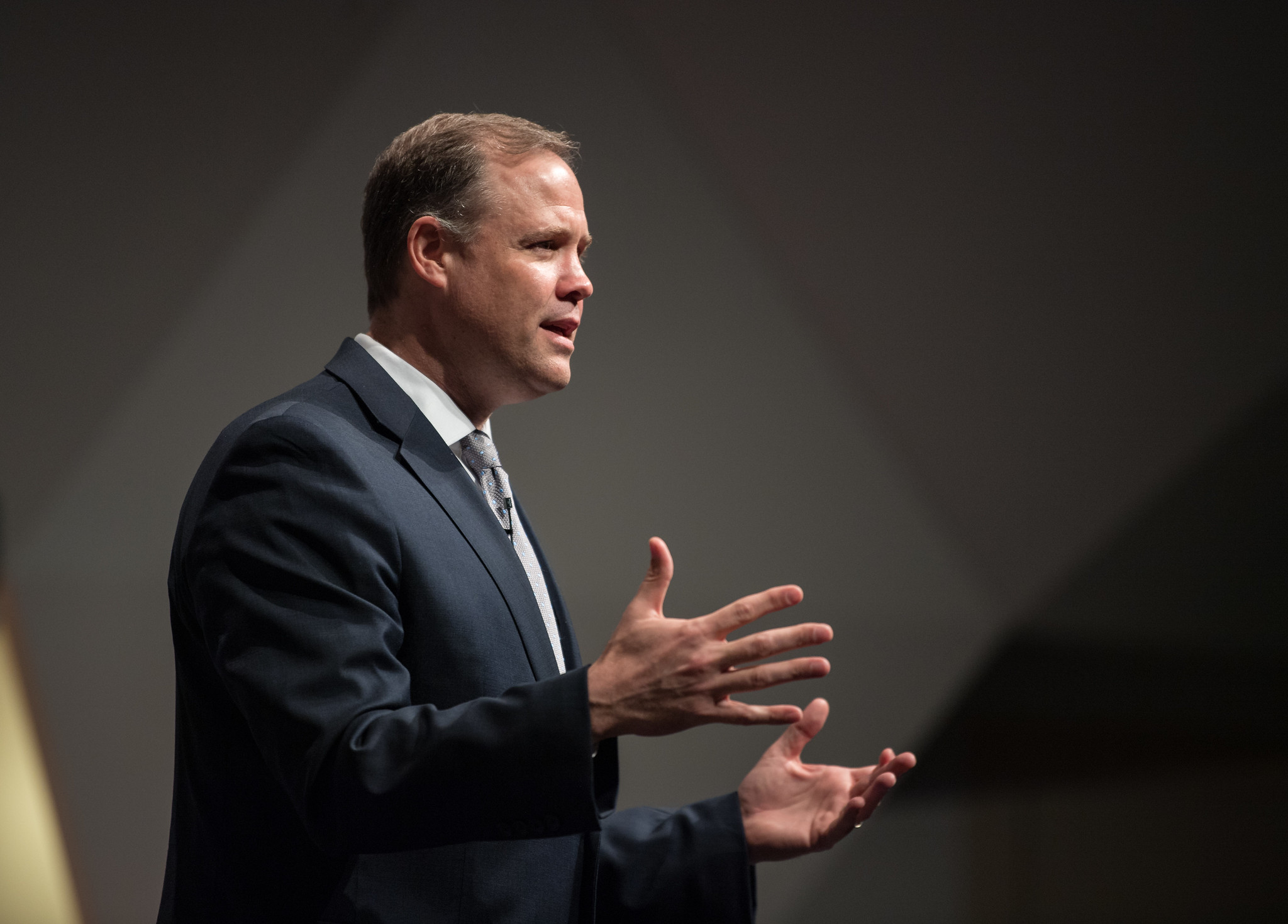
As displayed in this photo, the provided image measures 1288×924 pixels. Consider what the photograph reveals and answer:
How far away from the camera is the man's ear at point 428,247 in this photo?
1.43 metres

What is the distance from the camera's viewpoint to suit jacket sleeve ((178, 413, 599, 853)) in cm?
97

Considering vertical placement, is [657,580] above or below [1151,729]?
above

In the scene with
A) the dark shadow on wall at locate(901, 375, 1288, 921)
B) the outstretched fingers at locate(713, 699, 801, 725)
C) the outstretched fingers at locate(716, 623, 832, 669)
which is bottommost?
the dark shadow on wall at locate(901, 375, 1288, 921)

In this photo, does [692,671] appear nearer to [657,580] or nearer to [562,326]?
[657,580]

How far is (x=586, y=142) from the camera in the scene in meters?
2.77

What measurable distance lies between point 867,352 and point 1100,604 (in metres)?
0.84

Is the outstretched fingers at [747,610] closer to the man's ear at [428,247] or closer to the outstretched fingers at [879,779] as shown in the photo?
the outstretched fingers at [879,779]

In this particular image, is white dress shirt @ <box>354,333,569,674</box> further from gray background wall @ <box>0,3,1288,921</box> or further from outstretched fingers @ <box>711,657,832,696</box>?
gray background wall @ <box>0,3,1288,921</box>

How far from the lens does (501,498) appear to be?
142 cm

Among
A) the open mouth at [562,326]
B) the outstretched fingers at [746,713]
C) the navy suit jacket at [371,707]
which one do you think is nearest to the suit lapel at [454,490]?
the navy suit jacket at [371,707]

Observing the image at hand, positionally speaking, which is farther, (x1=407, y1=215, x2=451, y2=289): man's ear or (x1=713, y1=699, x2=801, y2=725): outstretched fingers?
(x1=407, y1=215, x2=451, y2=289): man's ear

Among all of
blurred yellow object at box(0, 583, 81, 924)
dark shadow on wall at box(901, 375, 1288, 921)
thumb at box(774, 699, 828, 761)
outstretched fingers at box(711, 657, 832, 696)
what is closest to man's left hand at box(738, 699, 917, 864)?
thumb at box(774, 699, 828, 761)

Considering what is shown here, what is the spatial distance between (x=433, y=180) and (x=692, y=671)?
31.8 inches

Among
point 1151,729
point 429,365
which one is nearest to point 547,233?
point 429,365
